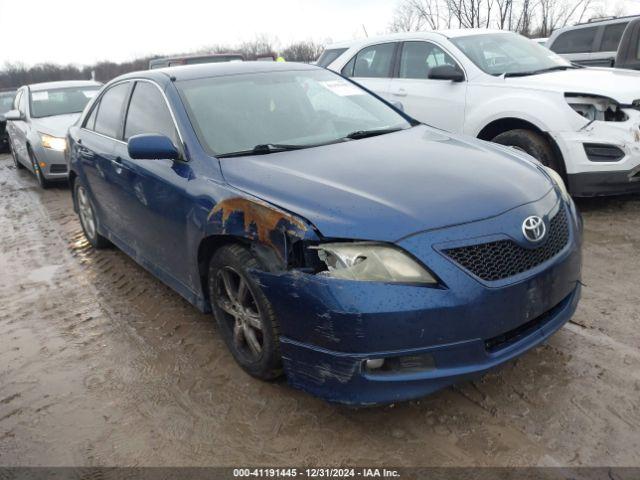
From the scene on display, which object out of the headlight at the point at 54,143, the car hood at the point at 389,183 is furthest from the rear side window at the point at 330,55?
the car hood at the point at 389,183

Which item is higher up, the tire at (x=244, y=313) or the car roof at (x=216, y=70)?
the car roof at (x=216, y=70)

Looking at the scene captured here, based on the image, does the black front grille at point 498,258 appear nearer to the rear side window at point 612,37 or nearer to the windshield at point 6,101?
the rear side window at point 612,37

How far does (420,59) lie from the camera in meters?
6.59

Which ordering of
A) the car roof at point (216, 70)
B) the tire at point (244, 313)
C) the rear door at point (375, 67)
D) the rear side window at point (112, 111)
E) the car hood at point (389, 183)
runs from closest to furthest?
the car hood at point (389, 183)
the tire at point (244, 313)
the car roof at point (216, 70)
the rear side window at point (112, 111)
the rear door at point (375, 67)

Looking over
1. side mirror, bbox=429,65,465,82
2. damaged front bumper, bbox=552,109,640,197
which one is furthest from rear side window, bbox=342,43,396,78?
damaged front bumper, bbox=552,109,640,197

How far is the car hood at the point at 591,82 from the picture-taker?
16.6ft

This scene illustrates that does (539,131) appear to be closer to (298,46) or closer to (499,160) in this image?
(499,160)

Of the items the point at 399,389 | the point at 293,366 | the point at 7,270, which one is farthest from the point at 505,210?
the point at 7,270

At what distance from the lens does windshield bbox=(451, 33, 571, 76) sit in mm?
6039

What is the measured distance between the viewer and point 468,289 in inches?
89.6

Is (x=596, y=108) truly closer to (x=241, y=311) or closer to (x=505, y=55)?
(x=505, y=55)

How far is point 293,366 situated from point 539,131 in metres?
3.93

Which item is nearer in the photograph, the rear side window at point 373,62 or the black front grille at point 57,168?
the rear side window at point 373,62

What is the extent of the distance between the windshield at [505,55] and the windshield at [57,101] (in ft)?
20.7
